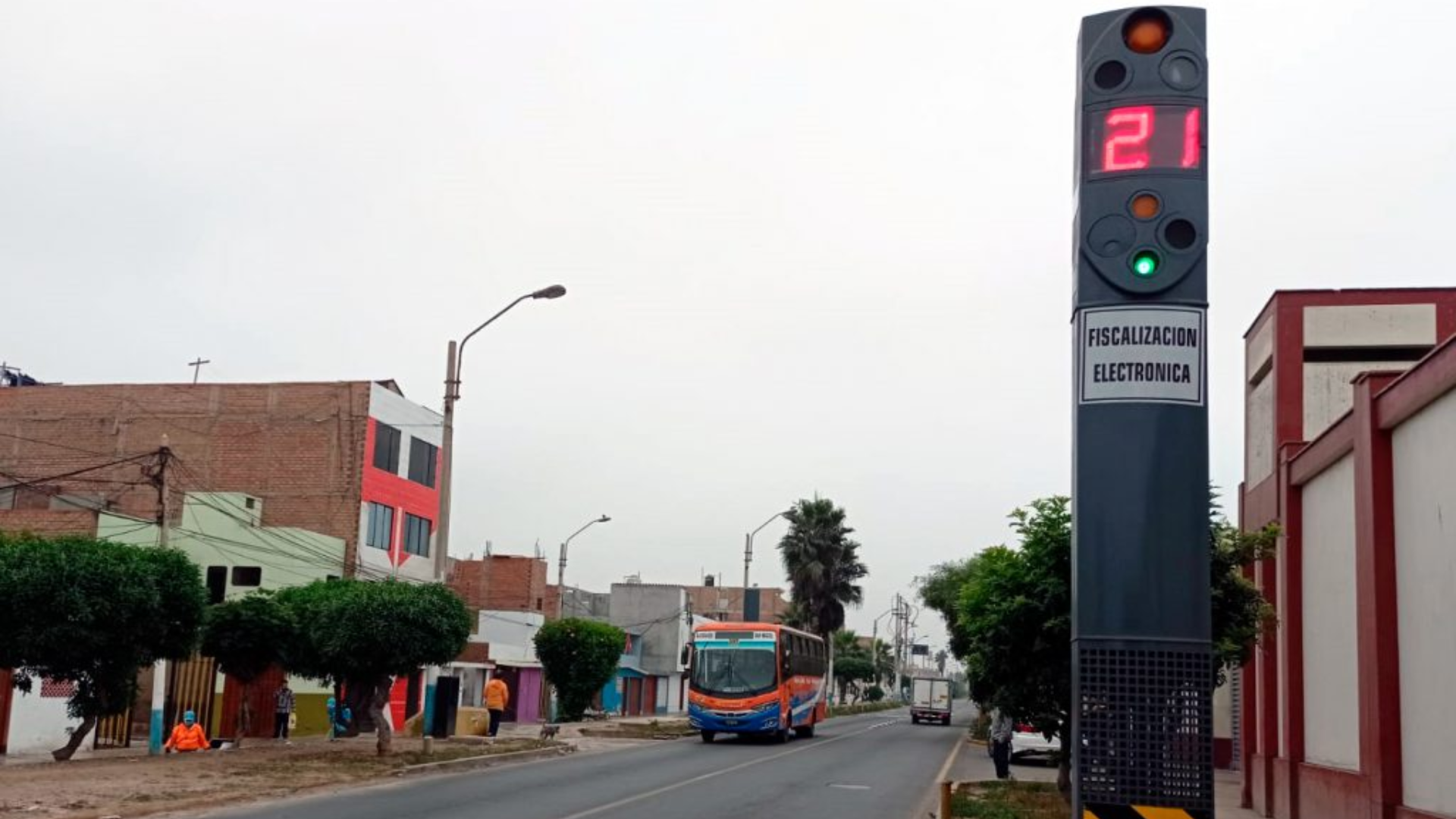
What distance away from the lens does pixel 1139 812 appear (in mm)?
6461

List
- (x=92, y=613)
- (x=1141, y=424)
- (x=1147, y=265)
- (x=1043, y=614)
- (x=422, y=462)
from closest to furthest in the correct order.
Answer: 1. (x=1141, y=424)
2. (x=1147, y=265)
3. (x=1043, y=614)
4. (x=92, y=613)
5. (x=422, y=462)

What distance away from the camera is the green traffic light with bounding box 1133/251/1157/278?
23.1 ft

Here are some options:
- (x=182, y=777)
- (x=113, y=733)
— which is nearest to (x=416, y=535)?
(x=113, y=733)

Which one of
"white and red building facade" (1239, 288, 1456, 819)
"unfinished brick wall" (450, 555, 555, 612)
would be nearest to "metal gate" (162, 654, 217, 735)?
"white and red building facade" (1239, 288, 1456, 819)

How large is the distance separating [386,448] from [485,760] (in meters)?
21.8

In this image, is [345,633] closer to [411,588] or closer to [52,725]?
[411,588]

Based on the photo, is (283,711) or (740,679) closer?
(283,711)

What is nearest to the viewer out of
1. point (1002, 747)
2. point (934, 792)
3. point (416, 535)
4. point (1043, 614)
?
point (1043, 614)

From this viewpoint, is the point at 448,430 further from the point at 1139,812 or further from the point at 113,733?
the point at 1139,812

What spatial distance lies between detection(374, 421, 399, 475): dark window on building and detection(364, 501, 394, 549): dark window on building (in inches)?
52.3

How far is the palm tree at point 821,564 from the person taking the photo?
72625 mm

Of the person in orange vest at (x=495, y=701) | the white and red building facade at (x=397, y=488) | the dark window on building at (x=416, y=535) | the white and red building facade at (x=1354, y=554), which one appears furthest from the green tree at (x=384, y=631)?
the dark window on building at (x=416, y=535)

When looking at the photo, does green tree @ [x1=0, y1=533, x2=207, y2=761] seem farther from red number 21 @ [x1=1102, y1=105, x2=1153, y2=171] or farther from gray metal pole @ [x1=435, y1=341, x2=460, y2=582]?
red number 21 @ [x1=1102, y1=105, x2=1153, y2=171]

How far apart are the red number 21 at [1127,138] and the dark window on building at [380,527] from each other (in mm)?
39810
